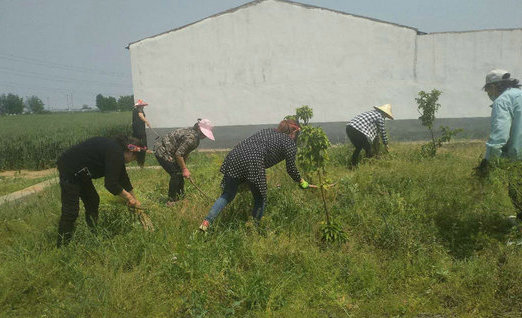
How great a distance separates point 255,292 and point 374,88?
33.6ft

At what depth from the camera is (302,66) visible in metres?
12.2

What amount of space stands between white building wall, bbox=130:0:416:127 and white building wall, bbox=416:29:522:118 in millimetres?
528

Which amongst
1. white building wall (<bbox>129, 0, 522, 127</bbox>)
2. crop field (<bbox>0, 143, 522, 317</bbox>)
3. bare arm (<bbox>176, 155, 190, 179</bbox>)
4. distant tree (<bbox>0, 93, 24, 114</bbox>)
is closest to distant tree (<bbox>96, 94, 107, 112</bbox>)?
distant tree (<bbox>0, 93, 24, 114</bbox>)

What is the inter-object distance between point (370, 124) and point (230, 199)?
→ 141 inches

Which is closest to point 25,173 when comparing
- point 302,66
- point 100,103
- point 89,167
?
point 302,66

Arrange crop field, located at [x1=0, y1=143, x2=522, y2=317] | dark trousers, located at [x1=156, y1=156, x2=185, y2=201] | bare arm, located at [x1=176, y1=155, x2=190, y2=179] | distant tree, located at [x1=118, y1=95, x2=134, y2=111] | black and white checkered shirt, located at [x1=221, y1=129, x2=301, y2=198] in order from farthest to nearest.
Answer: distant tree, located at [x1=118, y1=95, x2=134, y2=111]
dark trousers, located at [x1=156, y1=156, x2=185, y2=201]
bare arm, located at [x1=176, y1=155, x2=190, y2=179]
black and white checkered shirt, located at [x1=221, y1=129, x2=301, y2=198]
crop field, located at [x1=0, y1=143, x2=522, y2=317]

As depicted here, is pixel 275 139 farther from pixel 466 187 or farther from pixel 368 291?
pixel 466 187

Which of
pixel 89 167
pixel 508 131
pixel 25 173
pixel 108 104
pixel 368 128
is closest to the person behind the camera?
pixel 508 131

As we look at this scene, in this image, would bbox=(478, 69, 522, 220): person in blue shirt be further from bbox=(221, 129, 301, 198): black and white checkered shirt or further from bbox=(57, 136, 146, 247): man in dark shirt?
bbox=(57, 136, 146, 247): man in dark shirt

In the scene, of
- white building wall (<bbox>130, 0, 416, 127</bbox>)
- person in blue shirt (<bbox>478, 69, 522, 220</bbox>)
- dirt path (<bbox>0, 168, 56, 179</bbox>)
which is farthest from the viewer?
white building wall (<bbox>130, 0, 416, 127</bbox>)

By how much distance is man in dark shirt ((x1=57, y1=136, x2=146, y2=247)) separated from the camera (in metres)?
3.62

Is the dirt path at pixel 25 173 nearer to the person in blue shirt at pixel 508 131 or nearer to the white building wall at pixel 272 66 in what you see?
the white building wall at pixel 272 66

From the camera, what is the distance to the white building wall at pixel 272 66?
11828mm

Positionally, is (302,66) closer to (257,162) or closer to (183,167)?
(183,167)
